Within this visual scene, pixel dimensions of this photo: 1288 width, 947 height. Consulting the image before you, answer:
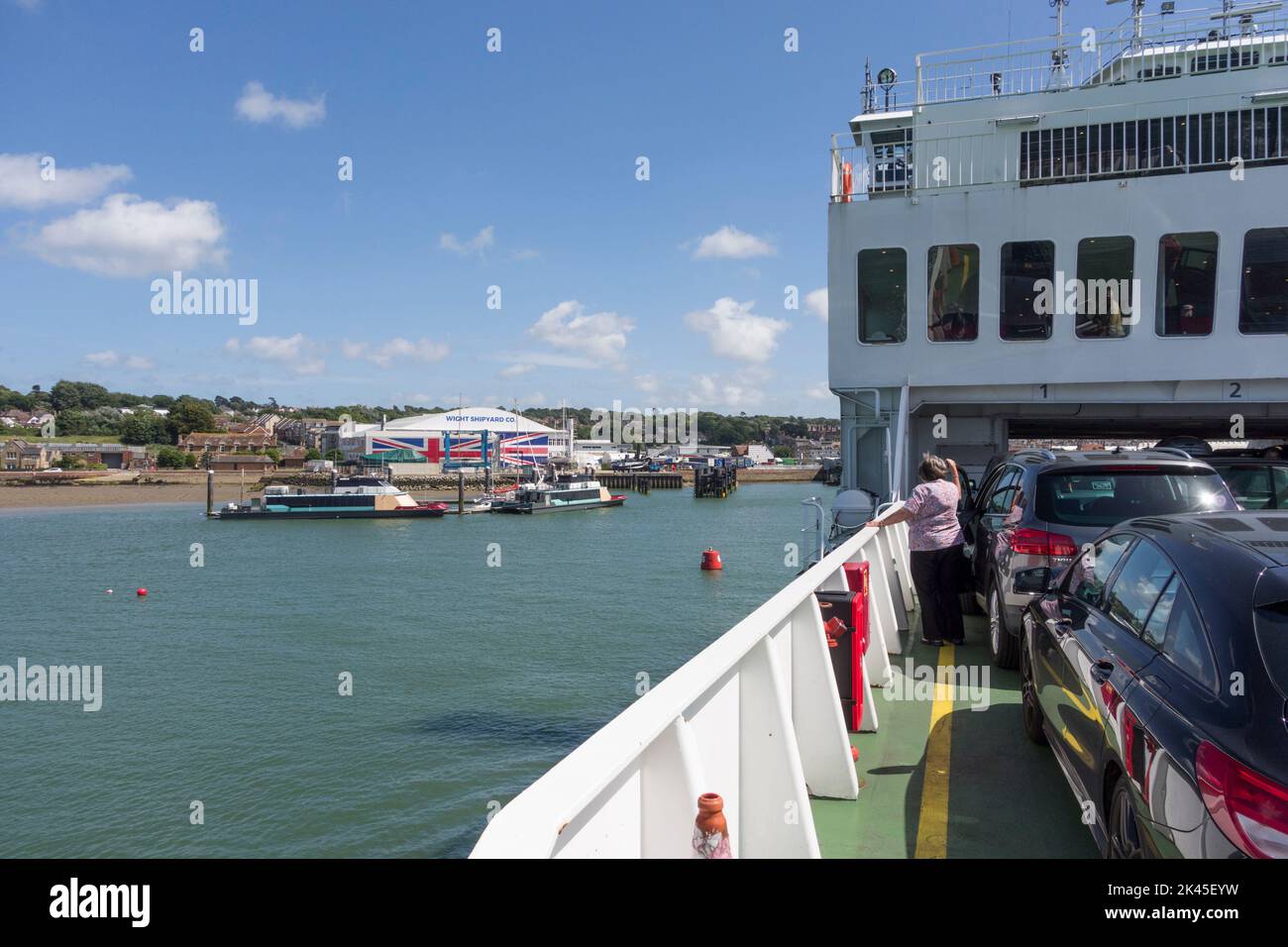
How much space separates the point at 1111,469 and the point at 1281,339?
8095mm

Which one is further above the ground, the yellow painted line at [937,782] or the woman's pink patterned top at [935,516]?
the woman's pink patterned top at [935,516]

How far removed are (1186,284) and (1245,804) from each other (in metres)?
11.9

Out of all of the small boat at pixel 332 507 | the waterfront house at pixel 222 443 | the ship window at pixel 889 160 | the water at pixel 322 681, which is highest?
the ship window at pixel 889 160

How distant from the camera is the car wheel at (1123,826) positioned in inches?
106

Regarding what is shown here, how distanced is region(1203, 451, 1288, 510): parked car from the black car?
5142 millimetres

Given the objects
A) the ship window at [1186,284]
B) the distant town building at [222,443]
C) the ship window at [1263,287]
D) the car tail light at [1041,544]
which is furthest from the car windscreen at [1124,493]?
the distant town building at [222,443]

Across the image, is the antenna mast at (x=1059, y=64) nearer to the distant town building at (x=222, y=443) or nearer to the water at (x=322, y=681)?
the water at (x=322, y=681)

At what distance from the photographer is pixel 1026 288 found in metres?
12.5

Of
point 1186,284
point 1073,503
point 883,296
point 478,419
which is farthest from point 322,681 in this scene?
point 478,419

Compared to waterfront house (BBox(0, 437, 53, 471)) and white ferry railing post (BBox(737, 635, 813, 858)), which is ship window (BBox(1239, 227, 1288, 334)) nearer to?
white ferry railing post (BBox(737, 635, 813, 858))

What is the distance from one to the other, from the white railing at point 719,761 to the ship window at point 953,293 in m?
8.21

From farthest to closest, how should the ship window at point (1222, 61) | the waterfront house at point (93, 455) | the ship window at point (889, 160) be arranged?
1. the waterfront house at point (93, 455)
2. the ship window at point (889, 160)
3. the ship window at point (1222, 61)

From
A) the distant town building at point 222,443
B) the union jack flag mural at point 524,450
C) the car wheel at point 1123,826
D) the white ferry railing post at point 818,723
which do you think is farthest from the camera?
the distant town building at point 222,443

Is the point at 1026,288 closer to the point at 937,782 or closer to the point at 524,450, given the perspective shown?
the point at 937,782
